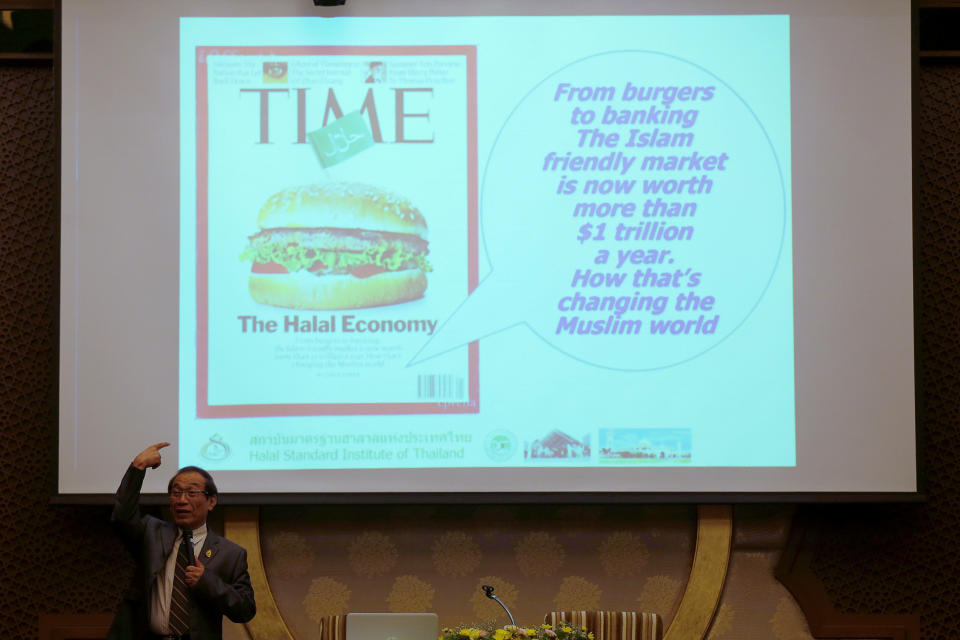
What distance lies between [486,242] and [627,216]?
554 millimetres

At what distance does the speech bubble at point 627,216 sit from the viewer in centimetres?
377

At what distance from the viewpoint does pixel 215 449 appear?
146 inches

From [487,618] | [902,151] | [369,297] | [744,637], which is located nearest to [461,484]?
[487,618]

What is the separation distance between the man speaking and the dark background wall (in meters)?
1.06

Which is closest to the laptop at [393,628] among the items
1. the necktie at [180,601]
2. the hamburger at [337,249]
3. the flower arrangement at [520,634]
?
the flower arrangement at [520,634]

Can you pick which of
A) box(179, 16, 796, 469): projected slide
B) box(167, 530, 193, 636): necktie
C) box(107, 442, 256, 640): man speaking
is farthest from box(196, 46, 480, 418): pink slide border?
box(167, 530, 193, 636): necktie

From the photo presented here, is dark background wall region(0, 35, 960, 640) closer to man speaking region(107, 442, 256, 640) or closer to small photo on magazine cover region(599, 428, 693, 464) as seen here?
small photo on magazine cover region(599, 428, 693, 464)

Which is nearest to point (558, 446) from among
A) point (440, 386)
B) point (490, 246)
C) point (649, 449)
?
point (649, 449)

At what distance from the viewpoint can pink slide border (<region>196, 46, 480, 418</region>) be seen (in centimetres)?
371

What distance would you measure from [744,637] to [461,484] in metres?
1.27

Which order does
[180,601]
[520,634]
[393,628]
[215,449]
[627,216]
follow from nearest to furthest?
[520,634] < [393,628] < [180,601] < [215,449] < [627,216]

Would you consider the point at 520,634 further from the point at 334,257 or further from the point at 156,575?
the point at 334,257

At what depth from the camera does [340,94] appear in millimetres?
3795

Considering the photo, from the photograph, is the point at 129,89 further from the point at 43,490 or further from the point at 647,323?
the point at 647,323
